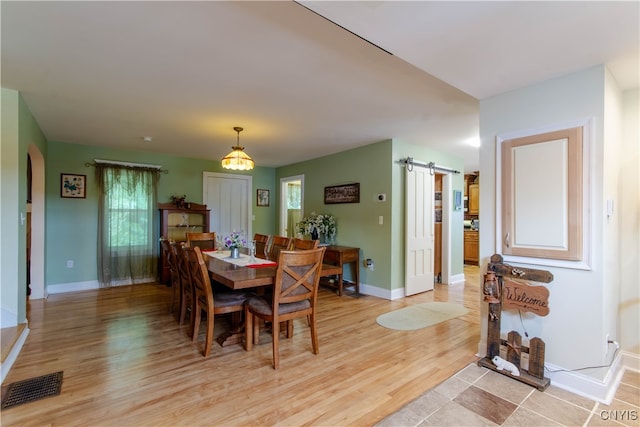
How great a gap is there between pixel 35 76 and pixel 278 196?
4.68m

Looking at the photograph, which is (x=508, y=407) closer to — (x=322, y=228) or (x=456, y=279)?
(x=322, y=228)

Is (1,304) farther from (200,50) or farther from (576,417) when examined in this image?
(576,417)

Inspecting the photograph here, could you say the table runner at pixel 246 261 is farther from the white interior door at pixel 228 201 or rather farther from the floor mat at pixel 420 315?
the white interior door at pixel 228 201

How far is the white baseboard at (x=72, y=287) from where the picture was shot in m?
4.60

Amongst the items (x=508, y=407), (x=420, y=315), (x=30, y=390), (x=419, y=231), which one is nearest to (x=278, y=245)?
(x=420, y=315)

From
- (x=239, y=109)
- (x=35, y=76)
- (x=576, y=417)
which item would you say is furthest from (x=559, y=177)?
(x=35, y=76)

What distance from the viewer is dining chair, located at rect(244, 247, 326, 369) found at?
2387mm

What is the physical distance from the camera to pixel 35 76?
2.48 metres

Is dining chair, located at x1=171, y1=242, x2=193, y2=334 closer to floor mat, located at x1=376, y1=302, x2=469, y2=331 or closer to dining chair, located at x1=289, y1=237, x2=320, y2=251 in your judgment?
dining chair, located at x1=289, y1=237, x2=320, y2=251

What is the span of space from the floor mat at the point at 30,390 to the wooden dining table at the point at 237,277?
115cm

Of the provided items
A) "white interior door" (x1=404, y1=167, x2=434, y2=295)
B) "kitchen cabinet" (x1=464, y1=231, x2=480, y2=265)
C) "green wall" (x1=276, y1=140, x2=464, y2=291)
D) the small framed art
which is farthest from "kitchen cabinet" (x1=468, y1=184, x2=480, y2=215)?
the small framed art

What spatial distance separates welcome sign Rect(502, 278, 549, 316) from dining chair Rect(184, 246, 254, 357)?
83.9 inches

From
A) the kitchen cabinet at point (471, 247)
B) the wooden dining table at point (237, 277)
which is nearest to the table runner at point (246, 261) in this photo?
the wooden dining table at point (237, 277)

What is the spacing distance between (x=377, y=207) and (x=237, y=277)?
270cm
